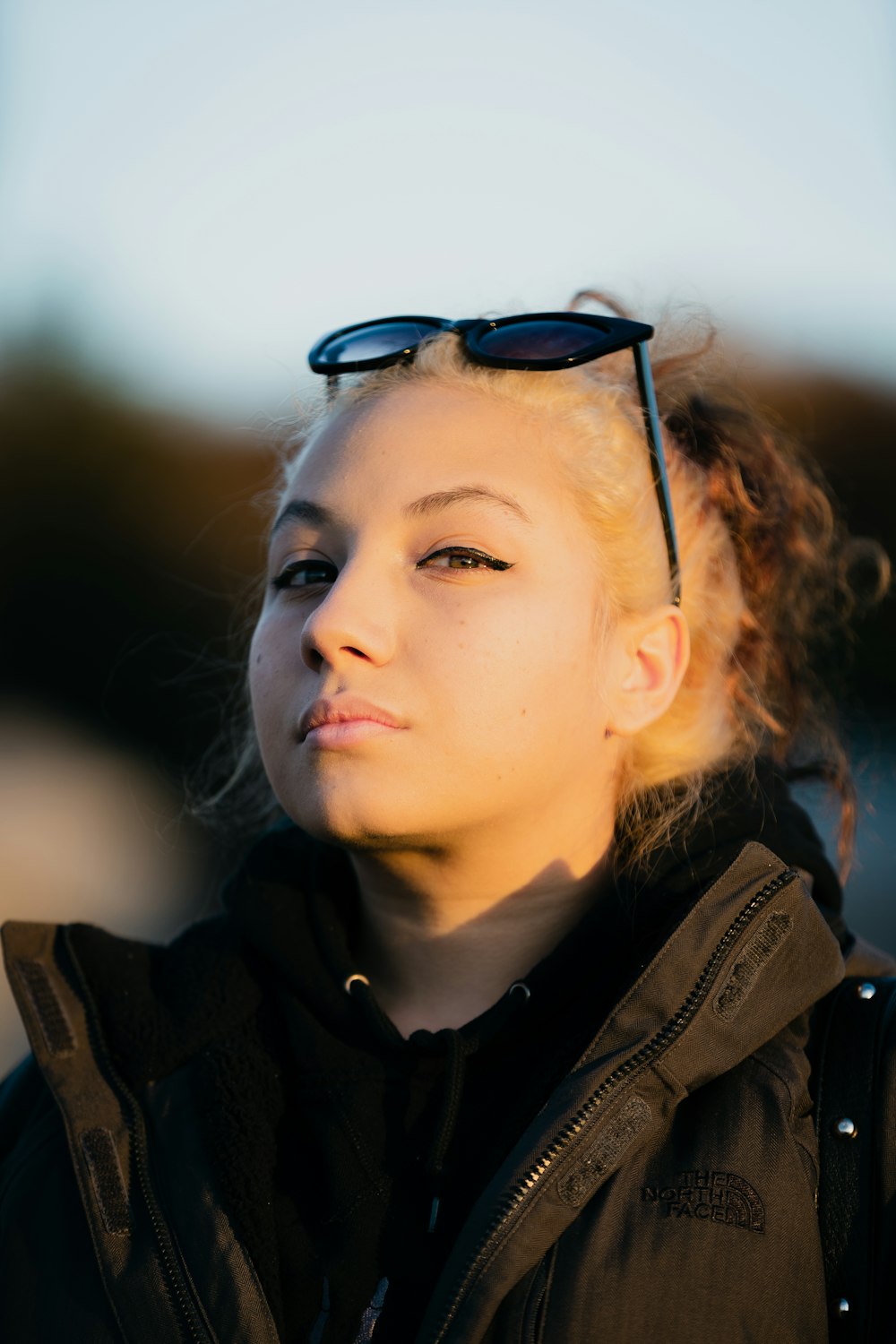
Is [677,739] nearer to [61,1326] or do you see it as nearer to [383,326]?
[383,326]

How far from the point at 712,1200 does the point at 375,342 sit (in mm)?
1765

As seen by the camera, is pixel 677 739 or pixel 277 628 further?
pixel 677 739

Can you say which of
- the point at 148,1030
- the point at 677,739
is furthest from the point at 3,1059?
the point at 677,739

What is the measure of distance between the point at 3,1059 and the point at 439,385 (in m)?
4.49

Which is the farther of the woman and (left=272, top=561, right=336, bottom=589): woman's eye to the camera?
(left=272, top=561, right=336, bottom=589): woman's eye

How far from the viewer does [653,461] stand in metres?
2.52

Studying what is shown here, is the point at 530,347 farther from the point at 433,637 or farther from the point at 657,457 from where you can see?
the point at 433,637

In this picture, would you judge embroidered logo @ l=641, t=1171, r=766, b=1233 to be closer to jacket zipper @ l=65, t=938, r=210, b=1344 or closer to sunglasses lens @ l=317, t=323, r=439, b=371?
jacket zipper @ l=65, t=938, r=210, b=1344

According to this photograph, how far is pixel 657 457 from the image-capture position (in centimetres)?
251

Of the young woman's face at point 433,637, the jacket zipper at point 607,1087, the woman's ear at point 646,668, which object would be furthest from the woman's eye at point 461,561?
the jacket zipper at point 607,1087

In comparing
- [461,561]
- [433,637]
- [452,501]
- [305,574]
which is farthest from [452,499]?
[305,574]

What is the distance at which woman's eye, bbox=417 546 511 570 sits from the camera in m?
2.16

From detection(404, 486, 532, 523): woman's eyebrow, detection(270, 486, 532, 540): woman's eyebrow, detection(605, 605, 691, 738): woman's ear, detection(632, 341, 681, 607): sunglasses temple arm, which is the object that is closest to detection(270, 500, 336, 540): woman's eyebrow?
detection(270, 486, 532, 540): woman's eyebrow

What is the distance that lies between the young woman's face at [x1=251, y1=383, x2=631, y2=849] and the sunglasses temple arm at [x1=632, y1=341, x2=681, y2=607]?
0.26m
